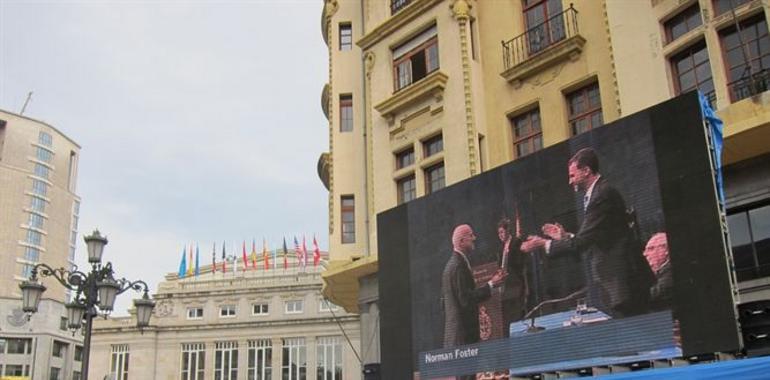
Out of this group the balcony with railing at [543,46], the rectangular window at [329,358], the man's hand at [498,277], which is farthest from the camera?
the rectangular window at [329,358]

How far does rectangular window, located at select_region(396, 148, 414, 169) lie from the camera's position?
2136 cm

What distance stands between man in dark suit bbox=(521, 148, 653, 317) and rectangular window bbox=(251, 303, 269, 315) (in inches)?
1966

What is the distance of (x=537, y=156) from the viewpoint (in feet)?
52.5

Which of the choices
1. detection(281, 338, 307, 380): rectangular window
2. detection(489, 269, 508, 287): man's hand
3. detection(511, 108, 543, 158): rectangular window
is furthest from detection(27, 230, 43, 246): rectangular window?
detection(489, 269, 508, 287): man's hand

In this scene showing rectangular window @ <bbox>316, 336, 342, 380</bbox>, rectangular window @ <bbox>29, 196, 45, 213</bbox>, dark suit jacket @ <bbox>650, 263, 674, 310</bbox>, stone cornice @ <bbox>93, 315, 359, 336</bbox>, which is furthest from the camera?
rectangular window @ <bbox>29, 196, 45, 213</bbox>

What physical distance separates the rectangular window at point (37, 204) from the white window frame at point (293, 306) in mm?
62679

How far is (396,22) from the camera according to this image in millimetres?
22281

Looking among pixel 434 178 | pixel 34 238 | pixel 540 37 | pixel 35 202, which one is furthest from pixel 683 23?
pixel 35 202

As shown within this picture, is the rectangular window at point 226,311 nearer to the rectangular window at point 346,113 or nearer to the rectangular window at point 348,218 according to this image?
the rectangular window at point 346,113

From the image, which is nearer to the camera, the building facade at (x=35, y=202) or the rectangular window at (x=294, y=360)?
the rectangular window at (x=294, y=360)

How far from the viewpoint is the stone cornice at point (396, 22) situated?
21.5 m

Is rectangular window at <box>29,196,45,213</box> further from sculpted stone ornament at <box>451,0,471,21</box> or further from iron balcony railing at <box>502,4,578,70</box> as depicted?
iron balcony railing at <box>502,4,578,70</box>

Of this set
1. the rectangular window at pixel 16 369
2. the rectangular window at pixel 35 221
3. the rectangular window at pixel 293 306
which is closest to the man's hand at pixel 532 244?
the rectangular window at pixel 293 306

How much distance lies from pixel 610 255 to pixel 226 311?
52858mm
